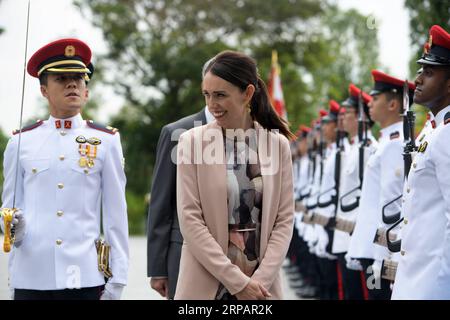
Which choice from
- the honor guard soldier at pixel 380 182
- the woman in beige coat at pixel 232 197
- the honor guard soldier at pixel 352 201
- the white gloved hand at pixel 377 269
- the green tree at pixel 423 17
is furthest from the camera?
the green tree at pixel 423 17

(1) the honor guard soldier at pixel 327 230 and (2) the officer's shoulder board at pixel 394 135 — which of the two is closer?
(2) the officer's shoulder board at pixel 394 135

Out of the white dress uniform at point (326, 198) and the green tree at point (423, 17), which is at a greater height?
the green tree at point (423, 17)

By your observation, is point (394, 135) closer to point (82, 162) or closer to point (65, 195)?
point (82, 162)

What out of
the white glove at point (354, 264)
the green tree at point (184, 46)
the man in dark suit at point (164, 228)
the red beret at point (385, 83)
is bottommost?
the white glove at point (354, 264)

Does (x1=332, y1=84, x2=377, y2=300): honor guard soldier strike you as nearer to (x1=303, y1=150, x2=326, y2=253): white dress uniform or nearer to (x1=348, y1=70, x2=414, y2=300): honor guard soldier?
(x1=348, y1=70, x2=414, y2=300): honor guard soldier

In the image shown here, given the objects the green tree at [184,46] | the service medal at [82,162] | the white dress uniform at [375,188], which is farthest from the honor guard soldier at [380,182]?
the green tree at [184,46]

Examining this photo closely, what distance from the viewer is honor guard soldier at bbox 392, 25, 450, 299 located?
376 centimetres

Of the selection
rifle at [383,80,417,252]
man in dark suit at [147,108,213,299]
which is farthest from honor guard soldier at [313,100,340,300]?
man in dark suit at [147,108,213,299]

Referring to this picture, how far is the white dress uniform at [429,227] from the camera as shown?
3756mm

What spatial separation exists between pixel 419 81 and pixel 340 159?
15.7 feet

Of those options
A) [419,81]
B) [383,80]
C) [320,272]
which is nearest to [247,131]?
[419,81]

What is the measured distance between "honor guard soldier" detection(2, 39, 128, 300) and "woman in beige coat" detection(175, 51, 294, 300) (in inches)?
31.0

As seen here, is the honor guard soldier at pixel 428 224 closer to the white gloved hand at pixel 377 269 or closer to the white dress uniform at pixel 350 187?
the white gloved hand at pixel 377 269

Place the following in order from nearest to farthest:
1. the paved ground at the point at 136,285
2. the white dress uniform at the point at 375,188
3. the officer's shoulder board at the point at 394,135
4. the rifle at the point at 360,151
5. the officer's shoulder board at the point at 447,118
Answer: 1. the officer's shoulder board at the point at 447,118
2. the white dress uniform at the point at 375,188
3. the officer's shoulder board at the point at 394,135
4. the rifle at the point at 360,151
5. the paved ground at the point at 136,285
